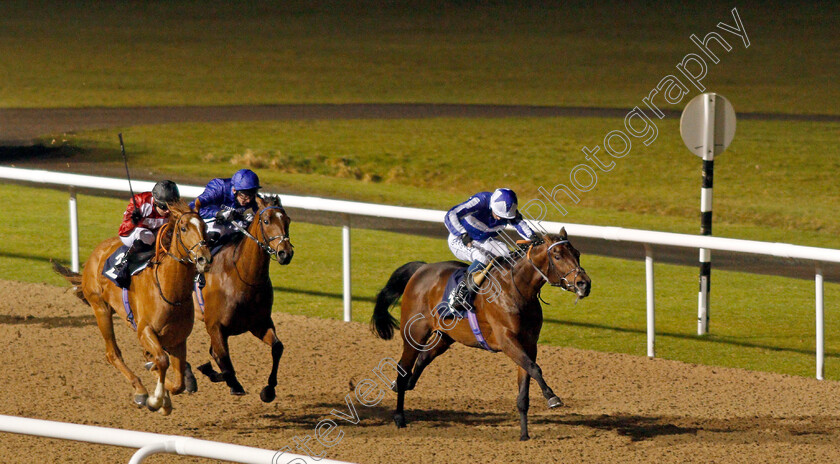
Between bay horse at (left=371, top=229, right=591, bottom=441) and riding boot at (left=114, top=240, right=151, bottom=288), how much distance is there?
1.59 meters

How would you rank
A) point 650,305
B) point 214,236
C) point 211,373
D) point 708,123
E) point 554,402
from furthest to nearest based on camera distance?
point 708,123
point 650,305
point 214,236
point 211,373
point 554,402

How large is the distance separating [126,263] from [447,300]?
1.92 metres

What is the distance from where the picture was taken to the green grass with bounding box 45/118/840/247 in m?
15.2

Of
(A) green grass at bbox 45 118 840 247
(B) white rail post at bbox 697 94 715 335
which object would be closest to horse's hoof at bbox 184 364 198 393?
(B) white rail post at bbox 697 94 715 335

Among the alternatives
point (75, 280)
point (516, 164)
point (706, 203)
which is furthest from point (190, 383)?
point (516, 164)

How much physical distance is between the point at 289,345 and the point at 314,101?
16899mm

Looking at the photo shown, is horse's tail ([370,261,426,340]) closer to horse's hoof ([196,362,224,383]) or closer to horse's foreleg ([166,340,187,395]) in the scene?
horse's hoof ([196,362,224,383])

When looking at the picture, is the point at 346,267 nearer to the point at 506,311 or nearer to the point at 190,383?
the point at 190,383

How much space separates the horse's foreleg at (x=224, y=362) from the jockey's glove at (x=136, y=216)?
0.82 meters

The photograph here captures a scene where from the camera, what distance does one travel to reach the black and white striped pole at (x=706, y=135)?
8.70 metres

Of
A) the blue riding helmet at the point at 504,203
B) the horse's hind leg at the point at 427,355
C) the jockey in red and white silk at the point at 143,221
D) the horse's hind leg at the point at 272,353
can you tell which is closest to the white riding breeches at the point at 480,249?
the blue riding helmet at the point at 504,203

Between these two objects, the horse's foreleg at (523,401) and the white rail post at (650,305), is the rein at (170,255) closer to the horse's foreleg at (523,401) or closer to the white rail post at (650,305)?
the horse's foreleg at (523,401)

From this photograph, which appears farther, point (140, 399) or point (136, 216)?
point (136, 216)

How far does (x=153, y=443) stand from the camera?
3385 mm
